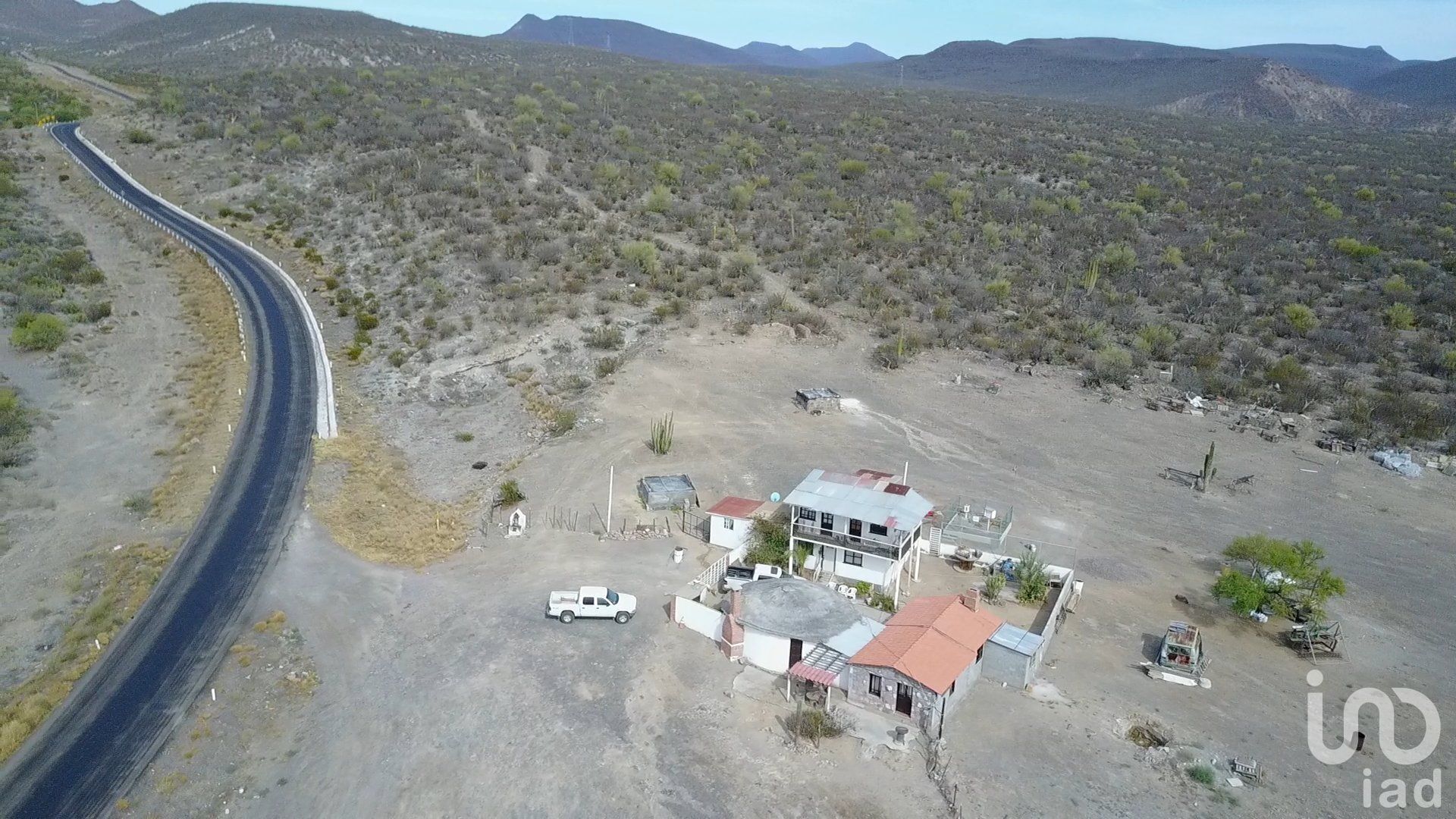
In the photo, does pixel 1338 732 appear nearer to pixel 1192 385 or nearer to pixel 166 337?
pixel 1192 385

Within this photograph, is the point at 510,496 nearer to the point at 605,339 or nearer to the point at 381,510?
the point at 381,510

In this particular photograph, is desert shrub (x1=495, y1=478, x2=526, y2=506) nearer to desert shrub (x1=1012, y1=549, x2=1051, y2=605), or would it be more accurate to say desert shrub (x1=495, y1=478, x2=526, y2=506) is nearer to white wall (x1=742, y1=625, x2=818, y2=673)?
white wall (x1=742, y1=625, x2=818, y2=673)

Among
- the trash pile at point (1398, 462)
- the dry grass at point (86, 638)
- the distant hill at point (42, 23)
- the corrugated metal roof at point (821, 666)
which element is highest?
the distant hill at point (42, 23)

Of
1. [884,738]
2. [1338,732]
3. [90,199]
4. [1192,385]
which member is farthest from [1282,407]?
[90,199]

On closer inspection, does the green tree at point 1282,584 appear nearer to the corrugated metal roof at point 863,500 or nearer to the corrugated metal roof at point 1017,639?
the corrugated metal roof at point 1017,639

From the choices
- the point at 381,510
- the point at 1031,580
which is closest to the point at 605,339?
the point at 381,510

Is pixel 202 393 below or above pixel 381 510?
above

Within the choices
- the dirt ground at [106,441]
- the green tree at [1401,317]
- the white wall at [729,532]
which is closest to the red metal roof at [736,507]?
the white wall at [729,532]
